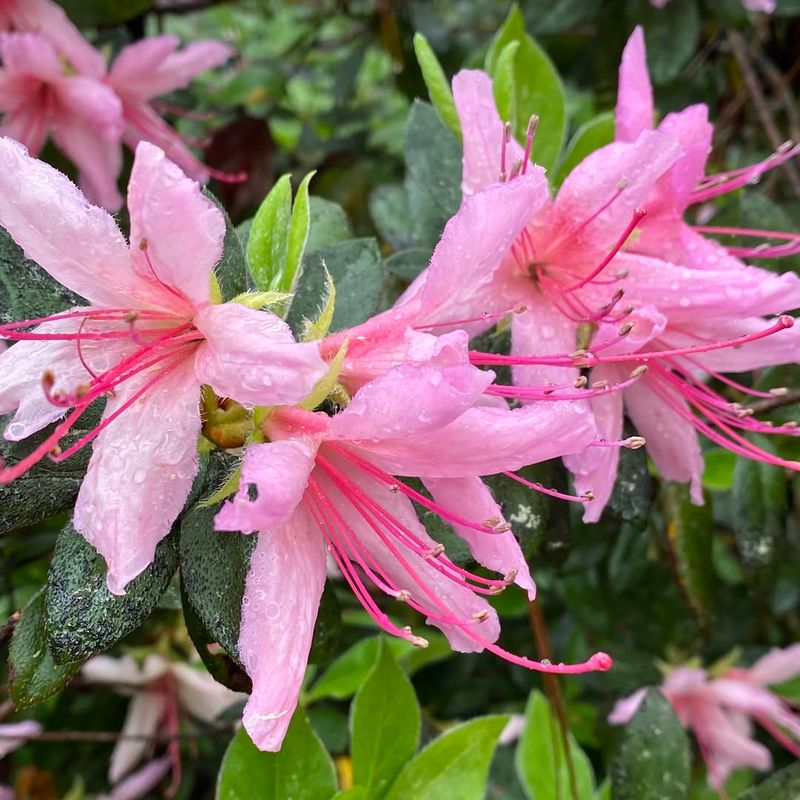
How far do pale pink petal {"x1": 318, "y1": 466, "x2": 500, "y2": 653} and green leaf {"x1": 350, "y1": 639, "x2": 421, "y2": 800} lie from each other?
268mm

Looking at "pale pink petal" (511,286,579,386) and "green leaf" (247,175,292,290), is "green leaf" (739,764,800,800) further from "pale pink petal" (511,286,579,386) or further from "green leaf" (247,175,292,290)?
"green leaf" (247,175,292,290)

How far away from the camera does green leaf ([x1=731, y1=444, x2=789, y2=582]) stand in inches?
42.3

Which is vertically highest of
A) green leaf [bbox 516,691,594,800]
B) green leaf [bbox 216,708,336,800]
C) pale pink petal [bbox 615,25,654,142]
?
pale pink petal [bbox 615,25,654,142]

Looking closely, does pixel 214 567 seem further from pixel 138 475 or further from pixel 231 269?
pixel 231 269

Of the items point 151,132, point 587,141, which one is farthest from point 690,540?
point 151,132

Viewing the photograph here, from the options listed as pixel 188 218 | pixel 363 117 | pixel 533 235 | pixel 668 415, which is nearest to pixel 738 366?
pixel 668 415

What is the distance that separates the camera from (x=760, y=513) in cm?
108

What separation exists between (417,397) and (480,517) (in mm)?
135

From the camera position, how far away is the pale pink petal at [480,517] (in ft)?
1.96

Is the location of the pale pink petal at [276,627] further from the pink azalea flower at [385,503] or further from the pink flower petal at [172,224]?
the pink flower petal at [172,224]

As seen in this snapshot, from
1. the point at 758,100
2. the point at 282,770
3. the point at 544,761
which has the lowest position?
the point at 544,761

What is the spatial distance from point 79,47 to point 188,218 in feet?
2.74

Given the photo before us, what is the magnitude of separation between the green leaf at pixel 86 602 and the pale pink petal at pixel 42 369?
10 centimetres

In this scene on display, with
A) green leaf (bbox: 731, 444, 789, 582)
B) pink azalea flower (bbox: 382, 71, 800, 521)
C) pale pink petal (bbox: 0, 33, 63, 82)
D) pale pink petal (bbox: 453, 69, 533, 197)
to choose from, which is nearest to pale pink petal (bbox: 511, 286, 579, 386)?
pink azalea flower (bbox: 382, 71, 800, 521)
